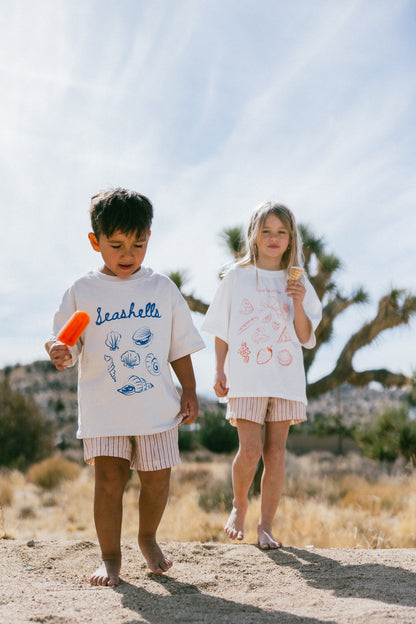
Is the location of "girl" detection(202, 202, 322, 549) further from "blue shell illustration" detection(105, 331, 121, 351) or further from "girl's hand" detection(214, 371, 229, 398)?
"blue shell illustration" detection(105, 331, 121, 351)

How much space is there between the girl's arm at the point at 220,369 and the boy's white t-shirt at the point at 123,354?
2.22ft

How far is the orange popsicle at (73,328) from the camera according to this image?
293 cm

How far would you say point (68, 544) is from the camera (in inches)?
154

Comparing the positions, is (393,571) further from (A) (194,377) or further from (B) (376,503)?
(B) (376,503)

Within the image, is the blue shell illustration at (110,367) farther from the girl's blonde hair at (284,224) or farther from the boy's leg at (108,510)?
the girl's blonde hair at (284,224)

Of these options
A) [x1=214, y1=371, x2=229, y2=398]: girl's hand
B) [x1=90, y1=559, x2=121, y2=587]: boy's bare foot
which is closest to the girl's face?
[x1=214, y1=371, x2=229, y2=398]: girl's hand

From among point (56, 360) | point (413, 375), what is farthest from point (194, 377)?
point (413, 375)

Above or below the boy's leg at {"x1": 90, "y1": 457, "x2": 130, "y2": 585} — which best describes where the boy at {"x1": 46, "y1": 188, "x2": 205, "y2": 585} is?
above

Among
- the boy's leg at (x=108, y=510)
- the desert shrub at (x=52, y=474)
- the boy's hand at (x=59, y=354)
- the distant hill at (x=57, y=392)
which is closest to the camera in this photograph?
the boy's hand at (x=59, y=354)

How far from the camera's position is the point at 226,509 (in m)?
8.64

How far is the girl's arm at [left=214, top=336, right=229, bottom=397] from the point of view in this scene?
394 centimetres

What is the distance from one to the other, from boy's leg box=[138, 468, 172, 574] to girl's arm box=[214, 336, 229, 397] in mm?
854

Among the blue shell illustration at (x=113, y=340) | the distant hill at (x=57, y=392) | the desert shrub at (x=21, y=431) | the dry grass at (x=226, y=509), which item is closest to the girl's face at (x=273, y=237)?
the blue shell illustration at (x=113, y=340)

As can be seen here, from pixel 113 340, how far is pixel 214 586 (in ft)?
4.29
